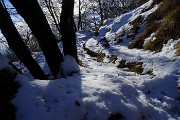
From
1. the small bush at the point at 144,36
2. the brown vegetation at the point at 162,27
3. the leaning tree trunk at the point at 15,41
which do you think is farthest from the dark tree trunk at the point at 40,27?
the small bush at the point at 144,36

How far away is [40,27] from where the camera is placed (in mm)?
6367

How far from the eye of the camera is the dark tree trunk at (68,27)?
7172 mm

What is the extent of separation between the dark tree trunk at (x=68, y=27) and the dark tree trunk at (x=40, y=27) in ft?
2.16

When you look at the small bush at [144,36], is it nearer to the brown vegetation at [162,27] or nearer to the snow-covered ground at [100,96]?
the brown vegetation at [162,27]

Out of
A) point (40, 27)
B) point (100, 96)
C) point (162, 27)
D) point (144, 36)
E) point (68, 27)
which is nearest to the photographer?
point (100, 96)

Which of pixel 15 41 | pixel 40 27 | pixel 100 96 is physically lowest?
pixel 100 96

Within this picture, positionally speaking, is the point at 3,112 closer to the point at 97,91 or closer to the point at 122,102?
the point at 97,91

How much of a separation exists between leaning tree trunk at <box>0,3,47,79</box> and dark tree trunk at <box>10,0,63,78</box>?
41 centimetres

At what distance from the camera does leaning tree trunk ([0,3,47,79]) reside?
6.54 m

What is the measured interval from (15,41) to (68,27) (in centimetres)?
145

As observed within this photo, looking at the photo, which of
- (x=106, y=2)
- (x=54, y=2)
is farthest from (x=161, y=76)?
(x=106, y=2)

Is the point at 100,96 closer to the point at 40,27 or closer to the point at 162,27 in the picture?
the point at 40,27

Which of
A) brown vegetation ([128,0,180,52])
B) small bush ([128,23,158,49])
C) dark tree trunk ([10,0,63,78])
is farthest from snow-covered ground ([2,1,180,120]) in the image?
small bush ([128,23,158,49])

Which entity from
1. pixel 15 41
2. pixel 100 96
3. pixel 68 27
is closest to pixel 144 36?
pixel 68 27
